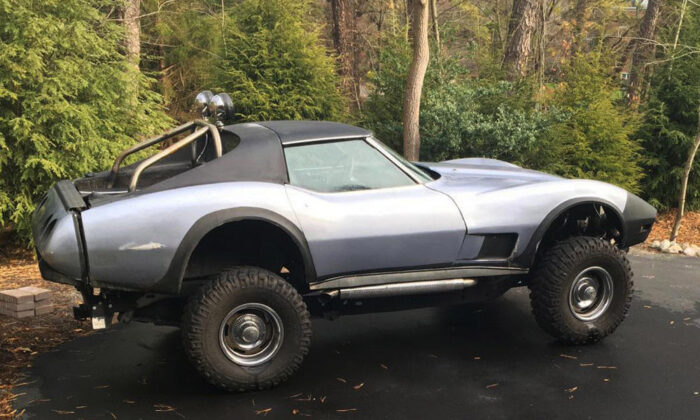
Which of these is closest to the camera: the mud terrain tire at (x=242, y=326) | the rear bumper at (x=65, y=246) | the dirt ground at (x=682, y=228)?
the rear bumper at (x=65, y=246)

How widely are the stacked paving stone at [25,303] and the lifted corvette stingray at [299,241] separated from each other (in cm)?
136

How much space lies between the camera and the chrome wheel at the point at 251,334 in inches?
155

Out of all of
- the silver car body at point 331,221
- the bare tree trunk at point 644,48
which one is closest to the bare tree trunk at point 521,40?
the bare tree trunk at point 644,48

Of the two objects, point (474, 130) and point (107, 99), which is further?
point (474, 130)

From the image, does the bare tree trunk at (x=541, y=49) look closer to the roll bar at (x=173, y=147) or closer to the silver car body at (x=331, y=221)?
the silver car body at (x=331, y=221)

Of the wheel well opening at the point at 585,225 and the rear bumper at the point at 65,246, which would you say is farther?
the wheel well opening at the point at 585,225

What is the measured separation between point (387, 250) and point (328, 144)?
2.67 feet

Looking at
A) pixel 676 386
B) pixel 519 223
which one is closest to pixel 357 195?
pixel 519 223

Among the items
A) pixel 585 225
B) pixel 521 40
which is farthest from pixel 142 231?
pixel 521 40

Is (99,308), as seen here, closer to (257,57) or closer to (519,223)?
(519,223)

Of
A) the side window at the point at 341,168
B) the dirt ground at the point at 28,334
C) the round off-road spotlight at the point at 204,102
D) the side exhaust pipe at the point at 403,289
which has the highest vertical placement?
the round off-road spotlight at the point at 204,102

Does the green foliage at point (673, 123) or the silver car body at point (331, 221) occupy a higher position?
the green foliage at point (673, 123)

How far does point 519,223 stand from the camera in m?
4.48

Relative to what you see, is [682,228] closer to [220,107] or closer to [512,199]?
[512,199]
